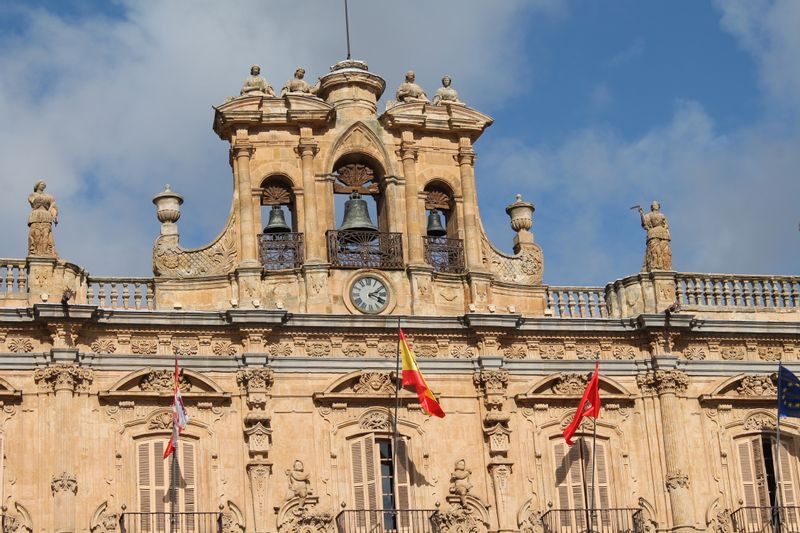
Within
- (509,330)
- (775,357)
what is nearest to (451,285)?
(509,330)

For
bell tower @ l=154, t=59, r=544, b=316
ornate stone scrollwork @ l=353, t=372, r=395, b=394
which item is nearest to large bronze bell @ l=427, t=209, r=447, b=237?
bell tower @ l=154, t=59, r=544, b=316

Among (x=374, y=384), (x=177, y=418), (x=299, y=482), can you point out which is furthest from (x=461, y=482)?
(x=177, y=418)

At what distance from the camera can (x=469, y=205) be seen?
44656 mm

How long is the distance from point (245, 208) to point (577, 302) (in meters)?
8.17

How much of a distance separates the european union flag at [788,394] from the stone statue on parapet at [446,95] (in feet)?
32.9

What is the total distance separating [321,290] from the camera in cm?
4294

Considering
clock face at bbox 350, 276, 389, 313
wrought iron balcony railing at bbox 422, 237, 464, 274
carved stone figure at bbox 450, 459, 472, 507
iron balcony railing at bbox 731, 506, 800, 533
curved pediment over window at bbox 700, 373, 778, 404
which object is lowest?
iron balcony railing at bbox 731, 506, 800, 533

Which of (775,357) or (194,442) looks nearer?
(194,442)

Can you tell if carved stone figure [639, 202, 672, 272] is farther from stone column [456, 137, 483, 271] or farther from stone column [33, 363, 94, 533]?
stone column [33, 363, 94, 533]

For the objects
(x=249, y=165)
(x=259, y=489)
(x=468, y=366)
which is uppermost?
(x=249, y=165)

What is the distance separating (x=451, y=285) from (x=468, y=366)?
2006 millimetres

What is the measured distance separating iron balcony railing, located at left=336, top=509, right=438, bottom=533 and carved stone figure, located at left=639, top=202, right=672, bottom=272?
27.8 feet

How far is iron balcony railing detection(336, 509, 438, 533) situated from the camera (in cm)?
4134

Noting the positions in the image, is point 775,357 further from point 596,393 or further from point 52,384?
point 52,384
